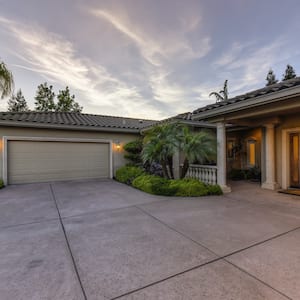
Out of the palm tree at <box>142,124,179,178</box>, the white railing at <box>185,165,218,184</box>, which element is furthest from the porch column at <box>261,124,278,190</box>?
the palm tree at <box>142,124,179,178</box>

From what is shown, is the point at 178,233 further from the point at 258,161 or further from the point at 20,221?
the point at 258,161

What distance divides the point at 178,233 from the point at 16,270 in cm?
242

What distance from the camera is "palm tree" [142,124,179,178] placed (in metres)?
7.38

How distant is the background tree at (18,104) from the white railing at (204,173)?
32396 mm

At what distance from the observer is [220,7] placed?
7504 millimetres

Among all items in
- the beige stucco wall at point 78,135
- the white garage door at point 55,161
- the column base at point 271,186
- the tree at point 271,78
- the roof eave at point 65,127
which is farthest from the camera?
the tree at point 271,78

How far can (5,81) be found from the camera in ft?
26.7

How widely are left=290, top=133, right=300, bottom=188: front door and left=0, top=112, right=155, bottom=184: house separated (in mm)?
7501

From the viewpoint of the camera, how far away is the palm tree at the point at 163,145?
7.38 meters

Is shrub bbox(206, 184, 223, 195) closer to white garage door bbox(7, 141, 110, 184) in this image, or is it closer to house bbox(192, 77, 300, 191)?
house bbox(192, 77, 300, 191)

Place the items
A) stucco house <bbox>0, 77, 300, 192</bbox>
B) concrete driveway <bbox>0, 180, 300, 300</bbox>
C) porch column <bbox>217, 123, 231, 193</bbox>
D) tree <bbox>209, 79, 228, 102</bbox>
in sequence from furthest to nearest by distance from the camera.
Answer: tree <bbox>209, 79, 228, 102</bbox>, porch column <bbox>217, 123, 231, 193</bbox>, stucco house <bbox>0, 77, 300, 192</bbox>, concrete driveway <bbox>0, 180, 300, 300</bbox>

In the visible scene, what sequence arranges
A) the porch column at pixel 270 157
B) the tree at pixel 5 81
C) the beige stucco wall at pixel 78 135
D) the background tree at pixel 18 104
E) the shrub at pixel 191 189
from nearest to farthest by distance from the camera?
the shrub at pixel 191 189, the porch column at pixel 270 157, the tree at pixel 5 81, the beige stucco wall at pixel 78 135, the background tree at pixel 18 104

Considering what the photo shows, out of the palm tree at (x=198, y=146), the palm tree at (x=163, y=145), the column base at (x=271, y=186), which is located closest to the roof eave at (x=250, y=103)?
the palm tree at (x=198, y=146)

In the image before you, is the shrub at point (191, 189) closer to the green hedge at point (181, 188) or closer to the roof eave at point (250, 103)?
the green hedge at point (181, 188)
